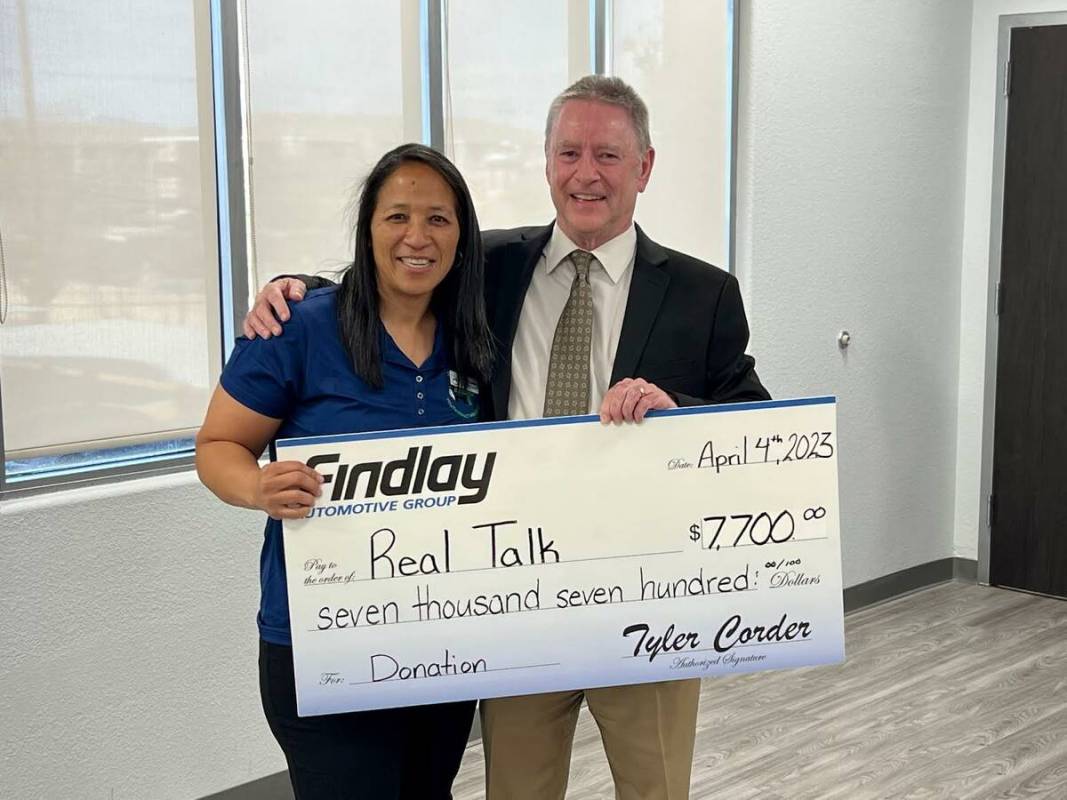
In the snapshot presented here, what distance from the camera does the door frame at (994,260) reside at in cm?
486

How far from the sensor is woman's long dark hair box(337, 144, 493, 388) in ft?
5.88

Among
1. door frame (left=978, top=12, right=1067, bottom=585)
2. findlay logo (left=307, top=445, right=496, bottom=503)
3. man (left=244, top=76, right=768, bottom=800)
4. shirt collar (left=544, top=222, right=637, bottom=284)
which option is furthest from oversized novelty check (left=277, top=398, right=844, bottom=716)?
door frame (left=978, top=12, right=1067, bottom=585)

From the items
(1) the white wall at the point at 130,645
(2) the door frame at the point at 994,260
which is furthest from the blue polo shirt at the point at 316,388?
(2) the door frame at the point at 994,260

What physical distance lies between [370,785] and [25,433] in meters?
1.29

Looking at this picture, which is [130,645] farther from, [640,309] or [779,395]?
[779,395]

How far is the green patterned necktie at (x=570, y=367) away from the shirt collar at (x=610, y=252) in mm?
82

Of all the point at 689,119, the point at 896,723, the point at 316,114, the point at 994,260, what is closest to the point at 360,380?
the point at 316,114

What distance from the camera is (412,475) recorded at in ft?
6.04

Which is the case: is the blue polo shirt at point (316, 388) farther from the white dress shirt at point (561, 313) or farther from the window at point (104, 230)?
the window at point (104, 230)

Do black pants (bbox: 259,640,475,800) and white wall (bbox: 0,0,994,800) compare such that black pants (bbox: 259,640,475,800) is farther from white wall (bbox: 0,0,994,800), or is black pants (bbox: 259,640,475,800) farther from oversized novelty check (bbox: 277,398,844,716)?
white wall (bbox: 0,0,994,800)

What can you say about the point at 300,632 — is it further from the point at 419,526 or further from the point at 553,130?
the point at 553,130

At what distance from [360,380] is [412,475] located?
0.16 meters

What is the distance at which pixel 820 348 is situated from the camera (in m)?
4.51

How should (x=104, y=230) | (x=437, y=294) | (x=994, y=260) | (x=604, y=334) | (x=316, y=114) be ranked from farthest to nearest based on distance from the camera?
(x=994, y=260)
(x=316, y=114)
(x=104, y=230)
(x=604, y=334)
(x=437, y=294)
